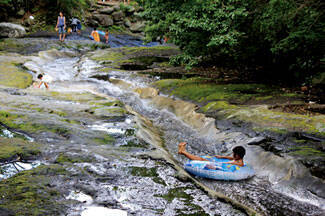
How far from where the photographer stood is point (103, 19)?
3691 centimetres

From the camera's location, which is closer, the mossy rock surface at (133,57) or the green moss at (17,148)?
the green moss at (17,148)

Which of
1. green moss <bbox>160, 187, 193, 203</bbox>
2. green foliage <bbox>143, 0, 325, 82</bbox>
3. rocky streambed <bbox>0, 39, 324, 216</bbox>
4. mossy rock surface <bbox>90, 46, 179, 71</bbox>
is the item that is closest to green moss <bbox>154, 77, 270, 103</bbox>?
rocky streambed <bbox>0, 39, 324, 216</bbox>

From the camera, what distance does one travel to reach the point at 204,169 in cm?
694

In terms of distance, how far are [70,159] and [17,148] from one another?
1.03m

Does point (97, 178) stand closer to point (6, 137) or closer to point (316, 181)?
point (6, 137)

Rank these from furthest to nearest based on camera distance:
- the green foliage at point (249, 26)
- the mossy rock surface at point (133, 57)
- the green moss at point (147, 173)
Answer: the mossy rock surface at point (133, 57)
the green foliage at point (249, 26)
the green moss at point (147, 173)

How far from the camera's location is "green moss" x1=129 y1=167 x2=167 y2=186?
5593 millimetres

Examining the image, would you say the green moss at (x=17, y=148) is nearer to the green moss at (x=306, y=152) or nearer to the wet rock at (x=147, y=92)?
the green moss at (x=306, y=152)

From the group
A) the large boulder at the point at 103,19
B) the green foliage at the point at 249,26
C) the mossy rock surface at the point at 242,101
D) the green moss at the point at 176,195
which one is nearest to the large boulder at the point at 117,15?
the large boulder at the point at 103,19

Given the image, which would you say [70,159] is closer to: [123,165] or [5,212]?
[123,165]

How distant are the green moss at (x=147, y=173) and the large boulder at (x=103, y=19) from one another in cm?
3352

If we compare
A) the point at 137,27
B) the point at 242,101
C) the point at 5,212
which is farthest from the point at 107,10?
the point at 5,212

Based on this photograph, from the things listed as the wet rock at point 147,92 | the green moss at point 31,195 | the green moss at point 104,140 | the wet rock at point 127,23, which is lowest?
the wet rock at point 147,92

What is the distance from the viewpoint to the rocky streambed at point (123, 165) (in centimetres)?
450
